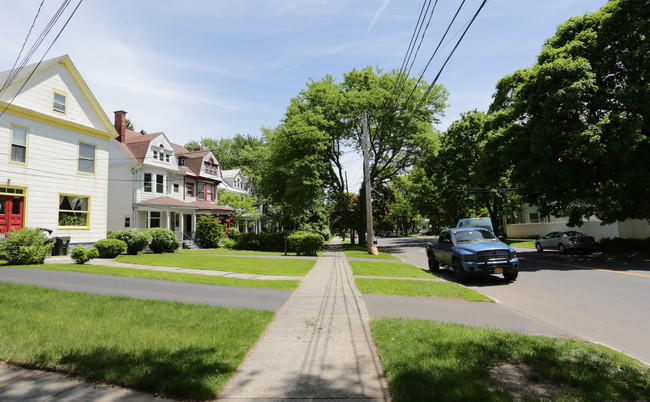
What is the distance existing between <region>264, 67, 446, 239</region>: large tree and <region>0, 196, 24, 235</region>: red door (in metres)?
17.5

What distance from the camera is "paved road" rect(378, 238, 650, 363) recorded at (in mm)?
5895

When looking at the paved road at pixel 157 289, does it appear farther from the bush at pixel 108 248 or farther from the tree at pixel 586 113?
the tree at pixel 586 113

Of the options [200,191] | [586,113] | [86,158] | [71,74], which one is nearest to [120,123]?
[200,191]

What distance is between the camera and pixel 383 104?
28125 mm

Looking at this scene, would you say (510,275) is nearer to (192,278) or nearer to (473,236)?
(473,236)

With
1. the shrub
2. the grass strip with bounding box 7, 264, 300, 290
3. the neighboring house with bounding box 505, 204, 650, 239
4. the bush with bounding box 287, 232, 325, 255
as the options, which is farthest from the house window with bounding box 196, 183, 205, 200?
the neighboring house with bounding box 505, 204, 650, 239

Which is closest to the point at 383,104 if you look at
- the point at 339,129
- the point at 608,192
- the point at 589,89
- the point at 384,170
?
the point at 339,129

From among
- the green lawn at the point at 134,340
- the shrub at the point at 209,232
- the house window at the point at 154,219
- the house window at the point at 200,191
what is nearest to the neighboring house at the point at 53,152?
the house window at the point at 154,219

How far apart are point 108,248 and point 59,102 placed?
8768 millimetres

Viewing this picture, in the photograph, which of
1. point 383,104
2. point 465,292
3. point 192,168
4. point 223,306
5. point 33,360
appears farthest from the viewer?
point 192,168

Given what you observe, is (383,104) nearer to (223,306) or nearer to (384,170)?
(384,170)

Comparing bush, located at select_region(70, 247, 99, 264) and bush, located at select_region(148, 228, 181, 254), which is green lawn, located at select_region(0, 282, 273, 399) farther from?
bush, located at select_region(148, 228, 181, 254)

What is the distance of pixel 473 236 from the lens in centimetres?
1300

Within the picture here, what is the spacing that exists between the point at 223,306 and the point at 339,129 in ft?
82.0
